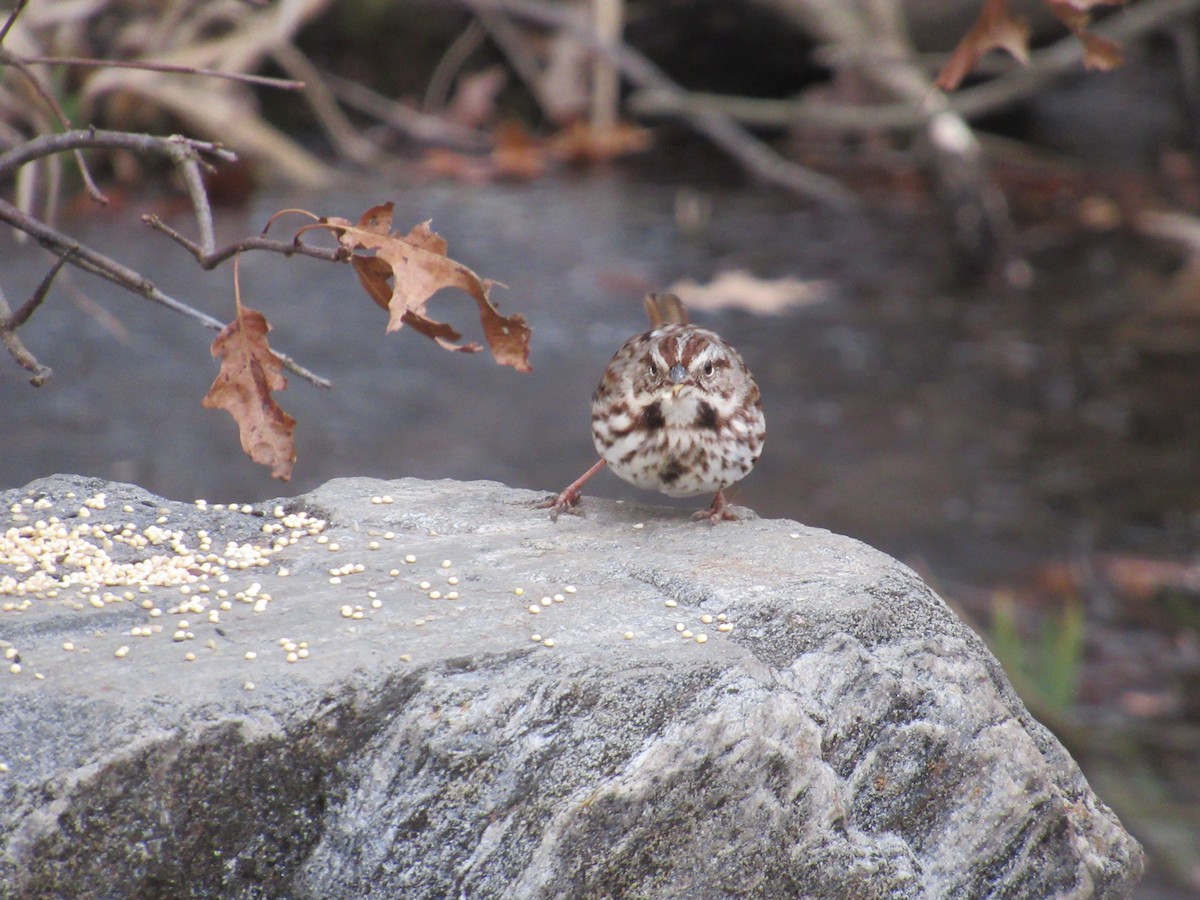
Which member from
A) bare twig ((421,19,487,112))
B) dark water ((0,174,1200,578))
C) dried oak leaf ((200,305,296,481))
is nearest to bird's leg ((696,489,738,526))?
dried oak leaf ((200,305,296,481))

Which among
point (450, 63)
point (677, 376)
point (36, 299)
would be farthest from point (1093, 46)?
point (450, 63)

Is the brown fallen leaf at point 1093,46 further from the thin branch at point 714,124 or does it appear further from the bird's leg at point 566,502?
the thin branch at point 714,124

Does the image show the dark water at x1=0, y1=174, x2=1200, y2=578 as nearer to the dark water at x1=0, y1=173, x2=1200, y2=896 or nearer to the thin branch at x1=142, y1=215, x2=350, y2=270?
the dark water at x1=0, y1=173, x2=1200, y2=896

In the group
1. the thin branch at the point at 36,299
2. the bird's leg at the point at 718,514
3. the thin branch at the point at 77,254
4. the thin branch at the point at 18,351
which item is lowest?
the bird's leg at the point at 718,514

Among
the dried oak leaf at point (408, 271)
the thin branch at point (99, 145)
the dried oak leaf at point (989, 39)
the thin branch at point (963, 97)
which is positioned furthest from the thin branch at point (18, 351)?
the thin branch at point (963, 97)

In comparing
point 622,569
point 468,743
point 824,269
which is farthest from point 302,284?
point 468,743

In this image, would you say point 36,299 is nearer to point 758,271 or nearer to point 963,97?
point 758,271

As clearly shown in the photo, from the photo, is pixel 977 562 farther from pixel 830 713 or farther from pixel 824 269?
pixel 830 713
